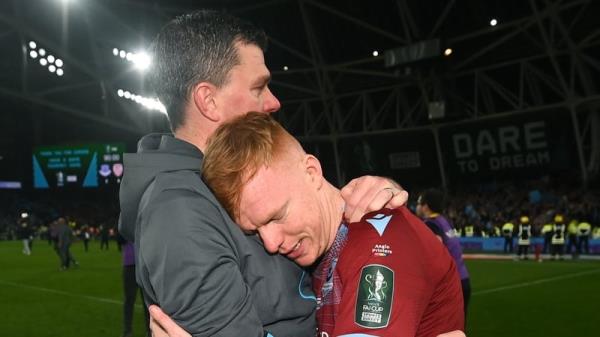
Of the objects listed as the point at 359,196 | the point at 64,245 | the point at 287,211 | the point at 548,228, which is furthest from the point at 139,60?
the point at 287,211

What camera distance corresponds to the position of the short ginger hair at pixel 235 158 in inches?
69.1

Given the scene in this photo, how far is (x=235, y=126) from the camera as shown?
1.82m

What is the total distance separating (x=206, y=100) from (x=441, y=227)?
607 cm

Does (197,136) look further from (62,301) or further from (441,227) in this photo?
(62,301)

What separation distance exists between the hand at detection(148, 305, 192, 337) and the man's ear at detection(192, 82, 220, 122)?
0.64 metres

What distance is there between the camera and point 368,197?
2.07 metres

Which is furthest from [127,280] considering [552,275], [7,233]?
[7,233]

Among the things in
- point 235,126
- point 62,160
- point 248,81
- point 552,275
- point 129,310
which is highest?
point 62,160

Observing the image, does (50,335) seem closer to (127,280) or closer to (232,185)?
(127,280)

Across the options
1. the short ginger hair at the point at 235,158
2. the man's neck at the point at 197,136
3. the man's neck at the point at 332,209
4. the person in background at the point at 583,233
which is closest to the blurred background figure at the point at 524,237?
the person in background at the point at 583,233

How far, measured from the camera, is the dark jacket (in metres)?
1.57

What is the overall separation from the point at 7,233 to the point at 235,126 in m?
48.0

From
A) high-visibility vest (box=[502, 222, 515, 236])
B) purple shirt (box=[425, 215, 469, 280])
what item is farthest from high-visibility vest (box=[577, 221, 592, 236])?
purple shirt (box=[425, 215, 469, 280])

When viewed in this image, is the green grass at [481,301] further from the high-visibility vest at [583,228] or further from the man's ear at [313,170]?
the man's ear at [313,170]
